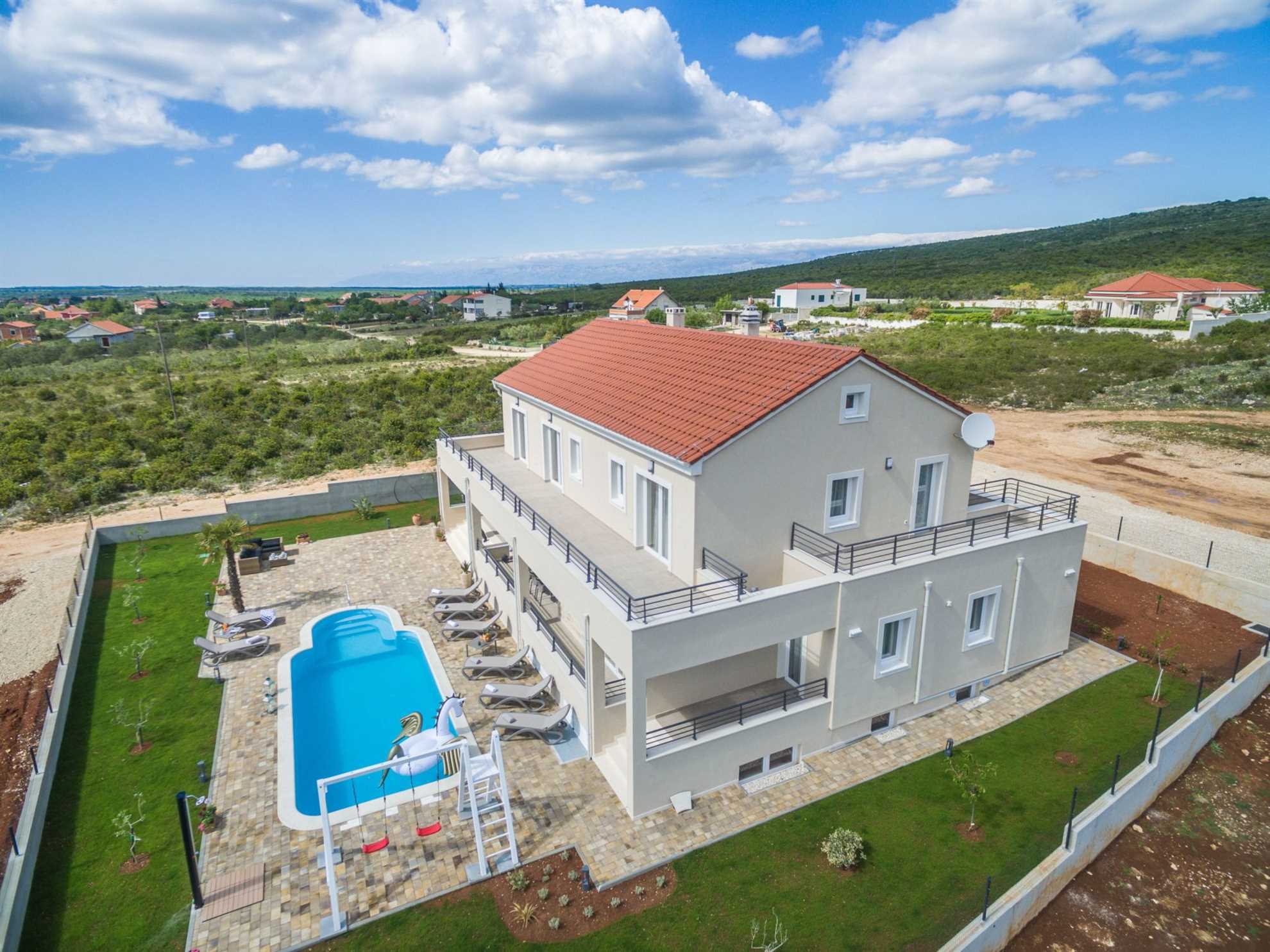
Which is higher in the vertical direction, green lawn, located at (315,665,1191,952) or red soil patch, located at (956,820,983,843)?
green lawn, located at (315,665,1191,952)

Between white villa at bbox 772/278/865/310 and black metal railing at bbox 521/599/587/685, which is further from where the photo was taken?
white villa at bbox 772/278/865/310

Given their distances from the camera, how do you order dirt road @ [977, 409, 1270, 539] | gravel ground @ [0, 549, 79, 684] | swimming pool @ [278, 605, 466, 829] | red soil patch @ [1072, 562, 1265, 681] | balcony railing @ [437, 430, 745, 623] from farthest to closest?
1. dirt road @ [977, 409, 1270, 539]
2. gravel ground @ [0, 549, 79, 684]
3. red soil patch @ [1072, 562, 1265, 681]
4. swimming pool @ [278, 605, 466, 829]
5. balcony railing @ [437, 430, 745, 623]

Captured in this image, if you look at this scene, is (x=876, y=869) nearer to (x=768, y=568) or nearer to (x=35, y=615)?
(x=768, y=568)

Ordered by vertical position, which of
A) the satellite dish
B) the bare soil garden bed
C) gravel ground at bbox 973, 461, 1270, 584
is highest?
the satellite dish

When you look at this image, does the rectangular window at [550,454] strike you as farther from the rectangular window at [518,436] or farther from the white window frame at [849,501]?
the white window frame at [849,501]

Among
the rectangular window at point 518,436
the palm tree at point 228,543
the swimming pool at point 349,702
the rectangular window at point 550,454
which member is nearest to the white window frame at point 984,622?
the rectangular window at point 550,454

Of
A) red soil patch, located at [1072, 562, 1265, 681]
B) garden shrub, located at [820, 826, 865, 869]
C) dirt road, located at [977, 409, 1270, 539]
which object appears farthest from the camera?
dirt road, located at [977, 409, 1270, 539]

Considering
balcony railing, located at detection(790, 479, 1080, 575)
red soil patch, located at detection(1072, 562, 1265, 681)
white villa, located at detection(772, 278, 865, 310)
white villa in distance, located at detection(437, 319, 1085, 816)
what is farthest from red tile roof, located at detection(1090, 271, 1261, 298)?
white villa in distance, located at detection(437, 319, 1085, 816)

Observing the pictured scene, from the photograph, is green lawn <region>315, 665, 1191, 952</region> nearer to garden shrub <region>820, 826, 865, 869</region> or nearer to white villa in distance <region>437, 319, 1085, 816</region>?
garden shrub <region>820, 826, 865, 869</region>
